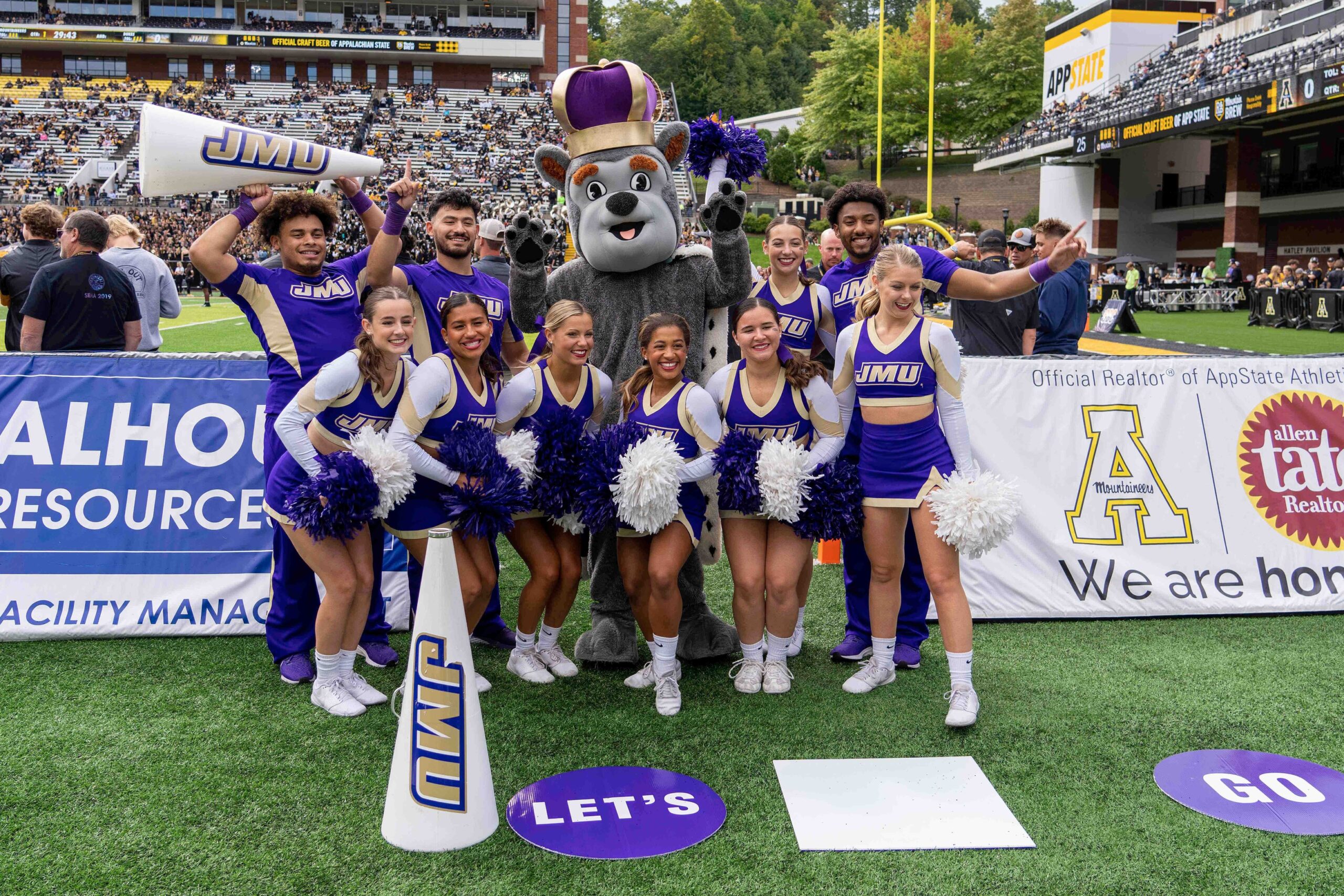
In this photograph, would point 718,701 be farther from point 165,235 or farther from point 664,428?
point 165,235

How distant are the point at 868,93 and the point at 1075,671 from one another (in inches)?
→ 2174

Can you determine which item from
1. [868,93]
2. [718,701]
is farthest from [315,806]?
[868,93]

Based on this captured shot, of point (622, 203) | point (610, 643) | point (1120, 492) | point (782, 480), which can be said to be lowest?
point (610, 643)

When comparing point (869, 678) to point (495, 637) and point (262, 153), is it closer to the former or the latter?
point (495, 637)

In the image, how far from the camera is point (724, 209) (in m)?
4.25

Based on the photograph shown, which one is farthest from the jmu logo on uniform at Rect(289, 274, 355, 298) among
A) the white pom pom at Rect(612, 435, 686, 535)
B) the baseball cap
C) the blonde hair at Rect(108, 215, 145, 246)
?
the baseball cap

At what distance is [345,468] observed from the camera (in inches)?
143

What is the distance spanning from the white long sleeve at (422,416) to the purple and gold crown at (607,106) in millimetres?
1253

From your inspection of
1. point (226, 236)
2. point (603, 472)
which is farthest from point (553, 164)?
point (603, 472)

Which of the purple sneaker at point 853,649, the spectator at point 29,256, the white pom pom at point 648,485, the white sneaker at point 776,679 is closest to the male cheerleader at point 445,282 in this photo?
the white pom pom at point 648,485

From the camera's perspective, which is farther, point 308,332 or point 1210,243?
point 1210,243

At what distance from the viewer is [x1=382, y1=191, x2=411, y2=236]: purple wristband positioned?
4.09m

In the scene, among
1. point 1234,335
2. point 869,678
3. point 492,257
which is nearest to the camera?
point 869,678

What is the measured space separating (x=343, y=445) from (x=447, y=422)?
387 mm
